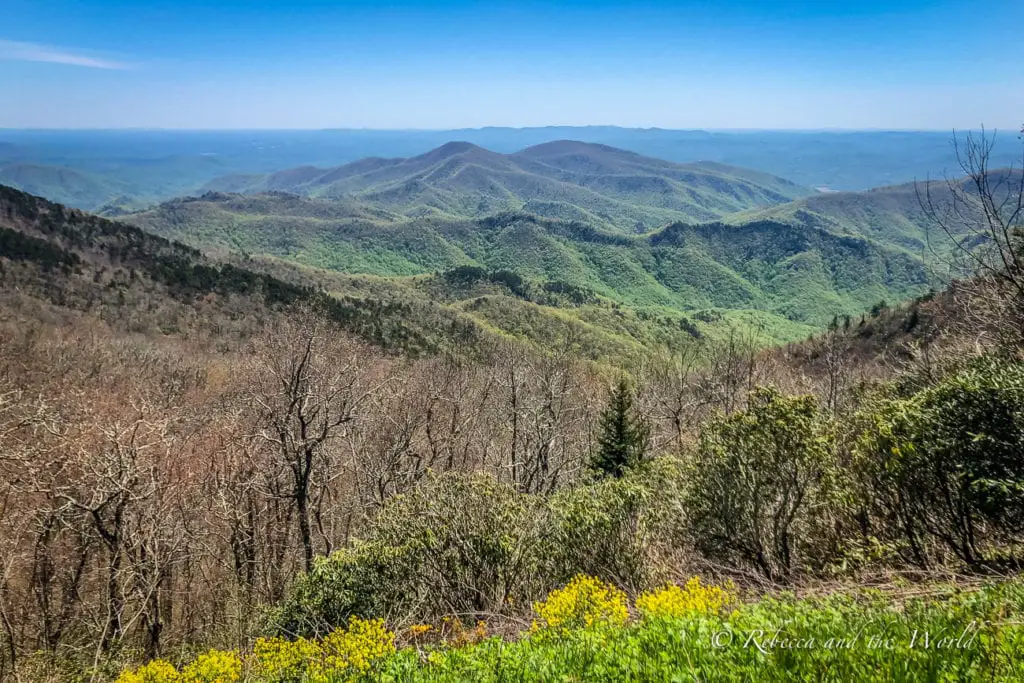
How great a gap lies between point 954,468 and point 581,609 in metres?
7.23

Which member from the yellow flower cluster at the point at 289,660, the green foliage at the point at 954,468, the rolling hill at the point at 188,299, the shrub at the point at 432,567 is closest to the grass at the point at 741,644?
the yellow flower cluster at the point at 289,660

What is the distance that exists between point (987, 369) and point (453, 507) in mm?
12014

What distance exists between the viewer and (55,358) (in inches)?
1458

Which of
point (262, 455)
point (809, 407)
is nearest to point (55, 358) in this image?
point (262, 455)

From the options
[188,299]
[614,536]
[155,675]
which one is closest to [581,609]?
[614,536]

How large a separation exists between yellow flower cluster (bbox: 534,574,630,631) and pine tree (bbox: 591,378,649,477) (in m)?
15.9

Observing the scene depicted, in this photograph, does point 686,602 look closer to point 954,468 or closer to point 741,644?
point 741,644

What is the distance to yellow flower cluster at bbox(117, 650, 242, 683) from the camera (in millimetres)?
9703

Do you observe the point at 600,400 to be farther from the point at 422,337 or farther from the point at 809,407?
the point at 422,337

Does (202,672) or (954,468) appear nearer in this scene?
(954,468)

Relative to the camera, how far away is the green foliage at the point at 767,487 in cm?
1074

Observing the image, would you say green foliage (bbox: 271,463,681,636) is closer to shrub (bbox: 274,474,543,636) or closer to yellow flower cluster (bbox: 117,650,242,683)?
shrub (bbox: 274,474,543,636)

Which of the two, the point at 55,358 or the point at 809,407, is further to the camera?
the point at 55,358

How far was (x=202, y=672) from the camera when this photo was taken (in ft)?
32.1
